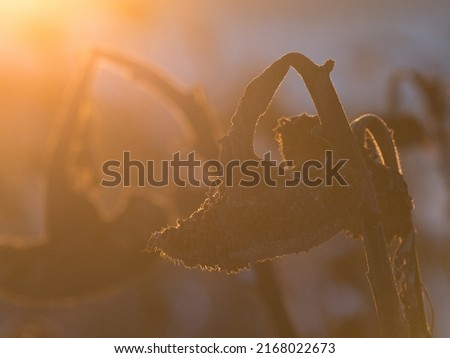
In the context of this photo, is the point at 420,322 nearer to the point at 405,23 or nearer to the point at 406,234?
the point at 406,234

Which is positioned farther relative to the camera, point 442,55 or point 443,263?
point 442,55

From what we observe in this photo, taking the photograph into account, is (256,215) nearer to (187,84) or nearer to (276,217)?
(276,217)

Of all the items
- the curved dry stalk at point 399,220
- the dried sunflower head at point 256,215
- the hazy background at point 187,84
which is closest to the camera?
Result: the dried sunflower head at point 256,215

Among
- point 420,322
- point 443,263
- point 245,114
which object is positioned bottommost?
point 420,322

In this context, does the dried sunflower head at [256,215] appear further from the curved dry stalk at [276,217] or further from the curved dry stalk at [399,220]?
the curved dry stalk at [399,220]

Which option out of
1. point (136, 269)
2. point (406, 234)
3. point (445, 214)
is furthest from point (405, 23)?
point (406, 234)

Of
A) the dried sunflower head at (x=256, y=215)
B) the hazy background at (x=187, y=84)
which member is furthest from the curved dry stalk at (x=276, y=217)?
the hazy background at (x=187, y=84)

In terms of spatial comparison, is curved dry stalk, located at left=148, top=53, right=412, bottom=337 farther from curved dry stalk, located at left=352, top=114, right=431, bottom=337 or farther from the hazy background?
the hazy background

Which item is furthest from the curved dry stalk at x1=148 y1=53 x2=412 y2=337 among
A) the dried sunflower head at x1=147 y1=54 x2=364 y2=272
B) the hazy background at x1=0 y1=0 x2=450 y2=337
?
the hazy background at x1=0 y1=0 x2=450 y2=337

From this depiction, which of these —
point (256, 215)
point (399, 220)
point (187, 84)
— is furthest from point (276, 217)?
point (187, 84)

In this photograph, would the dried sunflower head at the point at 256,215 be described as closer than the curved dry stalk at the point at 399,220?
Yes

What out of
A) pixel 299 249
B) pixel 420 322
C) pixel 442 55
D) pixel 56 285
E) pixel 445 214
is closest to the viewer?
pixel 299 249
